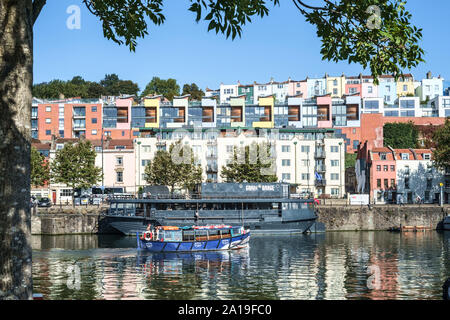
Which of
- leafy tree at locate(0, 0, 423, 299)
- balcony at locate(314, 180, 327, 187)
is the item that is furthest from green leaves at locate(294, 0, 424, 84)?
balcony at locate(314, 180, 327, 187)

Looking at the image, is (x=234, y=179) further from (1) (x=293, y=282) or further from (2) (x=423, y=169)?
(1) (x=293, y=282)

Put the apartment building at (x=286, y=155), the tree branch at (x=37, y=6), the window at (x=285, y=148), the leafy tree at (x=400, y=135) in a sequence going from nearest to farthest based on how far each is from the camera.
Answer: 1. the tree branch at (x=37, y=6)
2. the apartment building at (x=286, y=155)
3. the window at (x=285, y=148)
4. the leafy tree at (x=400, y=135)

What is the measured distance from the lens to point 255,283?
3500 centimetres

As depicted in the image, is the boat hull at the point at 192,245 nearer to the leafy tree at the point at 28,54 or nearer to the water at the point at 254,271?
the water at the point at 254,271

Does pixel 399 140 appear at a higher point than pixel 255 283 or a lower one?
higher

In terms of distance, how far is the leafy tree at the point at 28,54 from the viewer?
31.4 ft

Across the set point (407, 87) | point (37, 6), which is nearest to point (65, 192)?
point (37, 6)

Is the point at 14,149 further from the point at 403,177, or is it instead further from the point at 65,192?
the point at 65,192

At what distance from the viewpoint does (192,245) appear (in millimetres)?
52750

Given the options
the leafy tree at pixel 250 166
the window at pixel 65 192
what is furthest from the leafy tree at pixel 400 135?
the window at pixel 65 192

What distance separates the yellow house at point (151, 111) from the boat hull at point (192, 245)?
65472 mm

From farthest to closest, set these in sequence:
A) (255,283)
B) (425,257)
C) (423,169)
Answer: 1. (423,169)
2. (425,257)
3. (255,283)
